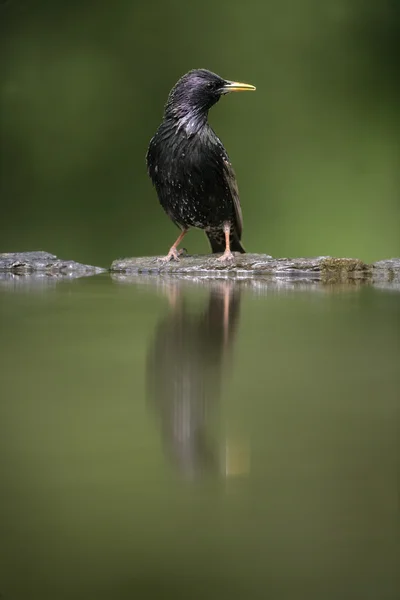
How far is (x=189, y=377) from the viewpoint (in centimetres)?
91

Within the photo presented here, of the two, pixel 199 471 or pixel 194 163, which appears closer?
pixel 199 471

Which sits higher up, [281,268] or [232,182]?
[232,182]

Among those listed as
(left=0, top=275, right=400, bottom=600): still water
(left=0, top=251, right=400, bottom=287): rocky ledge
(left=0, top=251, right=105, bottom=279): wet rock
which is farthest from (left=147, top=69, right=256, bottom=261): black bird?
(left=0, top=275, right=400, bottom=600): still water

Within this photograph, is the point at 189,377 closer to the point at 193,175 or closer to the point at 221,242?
the point at 193,175

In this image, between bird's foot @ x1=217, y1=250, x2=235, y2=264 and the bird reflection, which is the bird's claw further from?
the bird reflection

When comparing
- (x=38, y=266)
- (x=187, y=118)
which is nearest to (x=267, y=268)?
(x=187, y=118)

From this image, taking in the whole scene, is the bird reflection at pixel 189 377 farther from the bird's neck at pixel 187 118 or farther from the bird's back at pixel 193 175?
the bird's neck at pixel 187 118

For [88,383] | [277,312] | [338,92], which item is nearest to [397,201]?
[338,92]

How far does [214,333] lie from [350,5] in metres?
4.91

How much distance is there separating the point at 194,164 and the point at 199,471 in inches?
128

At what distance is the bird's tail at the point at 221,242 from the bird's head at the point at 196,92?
28.5 inches

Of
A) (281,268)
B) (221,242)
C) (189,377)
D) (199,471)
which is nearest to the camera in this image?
(199,471)

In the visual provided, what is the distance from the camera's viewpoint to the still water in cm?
40

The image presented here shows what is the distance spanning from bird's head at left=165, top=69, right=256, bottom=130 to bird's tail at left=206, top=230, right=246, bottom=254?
72 centimetres
